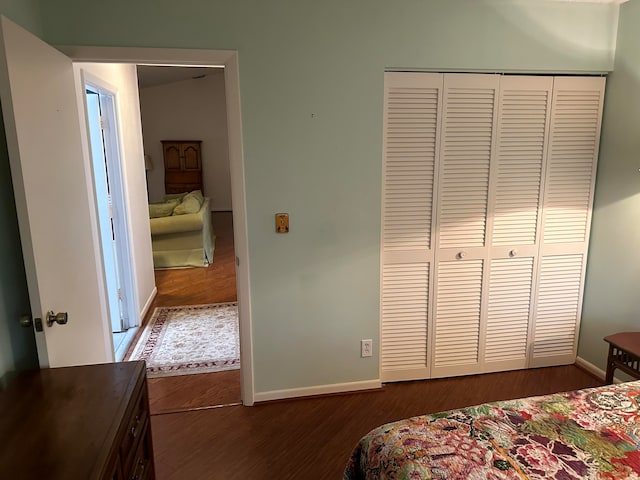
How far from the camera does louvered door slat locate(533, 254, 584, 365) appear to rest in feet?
9.68

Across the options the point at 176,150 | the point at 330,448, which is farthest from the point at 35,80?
the point at 176,150

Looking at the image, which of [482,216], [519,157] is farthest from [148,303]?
[519,157]

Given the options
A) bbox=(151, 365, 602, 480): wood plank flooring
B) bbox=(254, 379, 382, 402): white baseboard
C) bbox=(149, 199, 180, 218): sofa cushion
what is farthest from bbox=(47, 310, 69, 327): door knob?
bbox=(149, 199, 180, 218): sofa cushion

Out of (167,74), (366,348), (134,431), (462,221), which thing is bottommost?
(366,348)

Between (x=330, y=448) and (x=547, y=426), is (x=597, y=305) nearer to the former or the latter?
(x=547, y=426)

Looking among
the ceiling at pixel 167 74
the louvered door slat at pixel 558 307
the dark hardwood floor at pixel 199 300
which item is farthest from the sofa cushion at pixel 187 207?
the louvered door slat at pixel 558 307

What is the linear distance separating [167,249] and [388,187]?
405 cm

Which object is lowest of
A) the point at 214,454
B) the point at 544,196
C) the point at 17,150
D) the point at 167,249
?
the point at 214,454

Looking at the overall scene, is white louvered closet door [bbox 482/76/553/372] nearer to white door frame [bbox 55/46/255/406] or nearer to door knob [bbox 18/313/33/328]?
white door frame [bbox 55/46/255/406]

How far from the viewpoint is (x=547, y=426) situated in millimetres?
1485

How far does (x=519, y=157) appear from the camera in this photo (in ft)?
9.02

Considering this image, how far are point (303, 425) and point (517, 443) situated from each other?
4.47 feet

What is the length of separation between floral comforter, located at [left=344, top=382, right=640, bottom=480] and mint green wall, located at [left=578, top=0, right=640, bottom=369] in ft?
4.23

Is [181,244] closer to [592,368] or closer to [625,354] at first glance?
[592,368]
